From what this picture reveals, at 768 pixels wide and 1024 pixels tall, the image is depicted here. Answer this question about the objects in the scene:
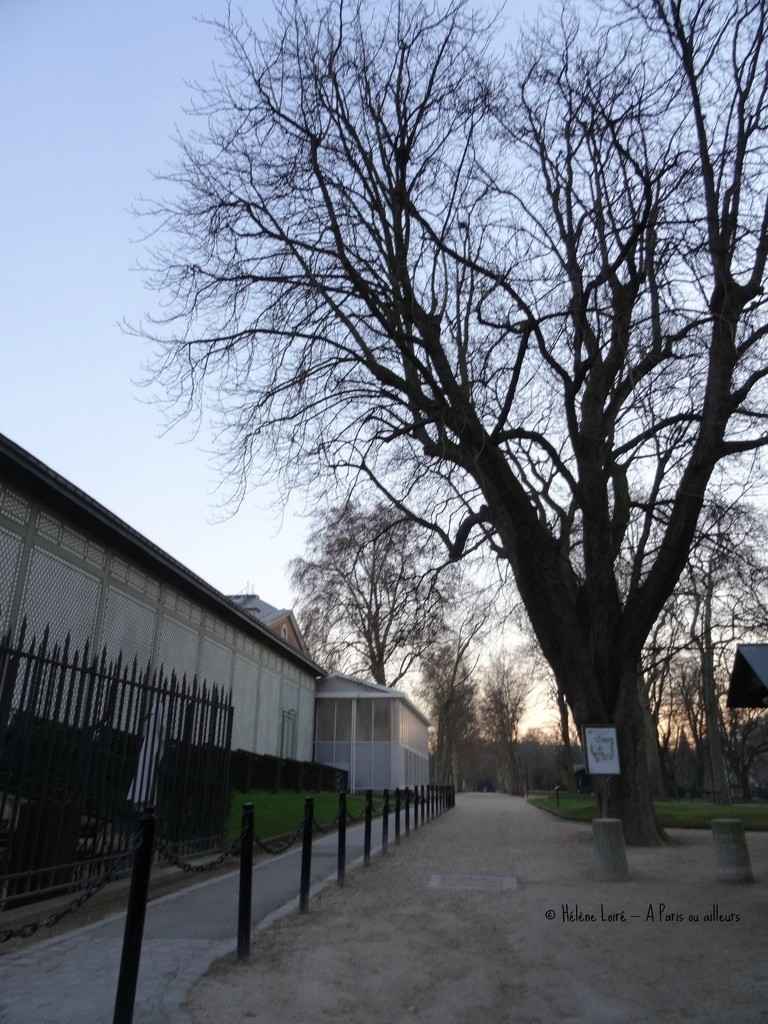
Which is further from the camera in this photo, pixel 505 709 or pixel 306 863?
pixel 505 709

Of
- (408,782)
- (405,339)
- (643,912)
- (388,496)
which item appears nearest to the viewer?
(643,912)

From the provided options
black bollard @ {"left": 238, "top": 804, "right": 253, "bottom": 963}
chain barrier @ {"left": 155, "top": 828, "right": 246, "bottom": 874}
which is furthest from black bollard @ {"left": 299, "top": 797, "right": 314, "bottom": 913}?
black bollard @ {"left": 238, "top": 804, "right": 253, "bottom": 963}

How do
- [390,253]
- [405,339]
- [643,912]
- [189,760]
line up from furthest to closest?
[390,253] → [405,339] → [189,760] → [643,912]

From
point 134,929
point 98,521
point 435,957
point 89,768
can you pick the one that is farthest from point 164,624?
point 134,929

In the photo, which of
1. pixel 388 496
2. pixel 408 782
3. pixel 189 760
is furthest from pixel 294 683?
pixel 189 760

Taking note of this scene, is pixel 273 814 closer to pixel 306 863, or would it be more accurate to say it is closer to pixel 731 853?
pixel 306 863

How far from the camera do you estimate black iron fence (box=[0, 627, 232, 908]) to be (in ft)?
21.3

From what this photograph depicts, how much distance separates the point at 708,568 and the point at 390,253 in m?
9.25

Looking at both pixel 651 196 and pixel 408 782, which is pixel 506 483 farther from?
pixel 408 782

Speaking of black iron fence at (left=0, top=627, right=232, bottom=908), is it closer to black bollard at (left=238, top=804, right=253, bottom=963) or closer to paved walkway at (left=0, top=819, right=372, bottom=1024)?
paved walkway at (left=0, top=819, right=372, bottom=1024)

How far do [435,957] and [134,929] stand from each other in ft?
8.06

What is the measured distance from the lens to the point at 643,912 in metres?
7.11

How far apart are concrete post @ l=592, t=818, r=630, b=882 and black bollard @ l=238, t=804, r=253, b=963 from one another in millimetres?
4720

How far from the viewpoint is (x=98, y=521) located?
1419 centimetres
